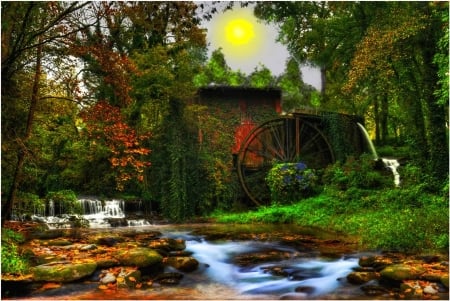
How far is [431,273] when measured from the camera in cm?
653

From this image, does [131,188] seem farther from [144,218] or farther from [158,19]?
[158,19]

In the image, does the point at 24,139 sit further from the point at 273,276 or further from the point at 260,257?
the point at 260,257

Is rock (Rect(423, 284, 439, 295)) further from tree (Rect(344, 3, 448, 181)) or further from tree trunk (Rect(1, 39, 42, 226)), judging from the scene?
tree (Rect(344, 3, 448, 181))

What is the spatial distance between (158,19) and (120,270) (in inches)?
176

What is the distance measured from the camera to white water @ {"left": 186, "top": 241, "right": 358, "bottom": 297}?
6602mm

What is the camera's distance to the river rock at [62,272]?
6418mm

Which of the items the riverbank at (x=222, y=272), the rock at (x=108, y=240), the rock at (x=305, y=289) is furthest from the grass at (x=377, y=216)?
the rock at (x=108, y=240)

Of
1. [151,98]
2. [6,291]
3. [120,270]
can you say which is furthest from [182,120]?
[6,291]

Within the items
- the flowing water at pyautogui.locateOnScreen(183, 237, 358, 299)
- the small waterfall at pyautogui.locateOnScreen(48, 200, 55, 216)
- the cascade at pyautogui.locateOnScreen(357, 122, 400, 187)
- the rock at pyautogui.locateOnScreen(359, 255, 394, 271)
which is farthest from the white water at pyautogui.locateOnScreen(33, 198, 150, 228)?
the cascade at pyautogui.locateOnScreen(357, 122, 400, 187)

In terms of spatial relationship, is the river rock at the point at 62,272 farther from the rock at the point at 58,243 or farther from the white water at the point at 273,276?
the rock at the point at 58,243

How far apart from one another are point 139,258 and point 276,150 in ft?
41.8

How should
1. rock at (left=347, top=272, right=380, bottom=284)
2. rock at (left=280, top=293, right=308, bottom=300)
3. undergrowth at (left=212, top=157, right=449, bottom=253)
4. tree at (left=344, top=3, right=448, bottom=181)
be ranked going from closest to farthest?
rock at (left=280, top=293, right=308, bottom=300) < rock at (left=347, top=272, right=380, bottom=284) < undergrowth at (left=212, top=157, right=449, bottom=253) < tree at (left=344, top=3, right=448, bottom=181)

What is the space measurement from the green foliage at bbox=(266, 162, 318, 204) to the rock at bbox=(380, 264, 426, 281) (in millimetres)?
9125

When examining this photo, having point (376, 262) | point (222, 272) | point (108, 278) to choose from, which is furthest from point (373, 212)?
point (108, 278)
